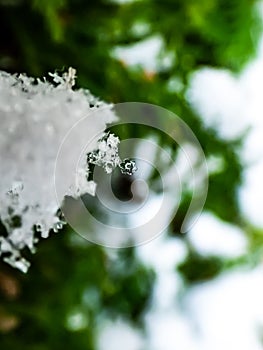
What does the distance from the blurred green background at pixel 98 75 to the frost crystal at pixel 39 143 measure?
0.18 metres

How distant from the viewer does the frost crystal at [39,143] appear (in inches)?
8.0

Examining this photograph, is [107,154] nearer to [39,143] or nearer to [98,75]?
[39,143]

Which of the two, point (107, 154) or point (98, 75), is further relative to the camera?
point (98, 75)

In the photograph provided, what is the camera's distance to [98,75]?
1.47ft

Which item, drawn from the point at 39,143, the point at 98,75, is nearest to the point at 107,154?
the point at 39,143

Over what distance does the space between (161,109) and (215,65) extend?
0.23 metres

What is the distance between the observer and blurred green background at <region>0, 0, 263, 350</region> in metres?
0.45

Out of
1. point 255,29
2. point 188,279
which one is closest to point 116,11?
point 255,29

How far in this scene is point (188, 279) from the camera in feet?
2.01

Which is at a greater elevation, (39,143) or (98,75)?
(98,75)

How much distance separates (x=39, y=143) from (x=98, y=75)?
0.25m

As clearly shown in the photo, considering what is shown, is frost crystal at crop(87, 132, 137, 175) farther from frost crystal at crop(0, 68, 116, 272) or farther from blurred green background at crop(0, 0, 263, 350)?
blurred green background at crop(0, 0, 263, 350)

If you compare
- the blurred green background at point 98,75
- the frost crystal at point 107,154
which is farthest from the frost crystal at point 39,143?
the blurred green background at point 98,75

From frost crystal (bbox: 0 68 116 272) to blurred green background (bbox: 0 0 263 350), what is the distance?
0.18 meters
